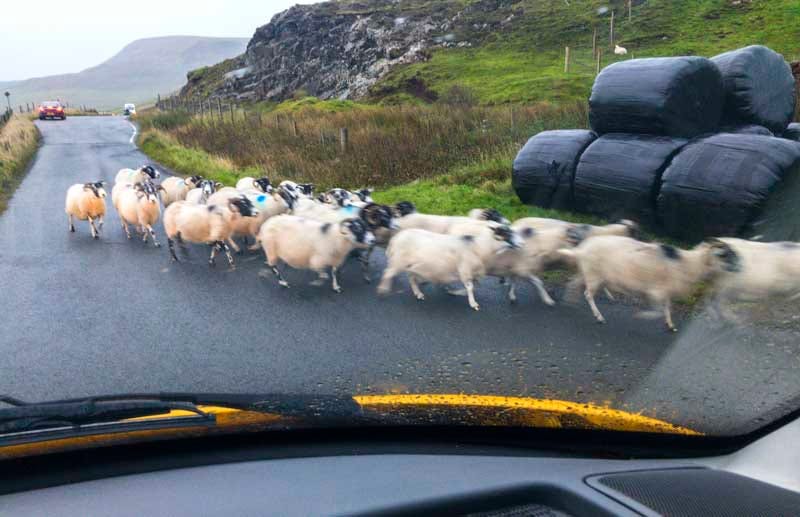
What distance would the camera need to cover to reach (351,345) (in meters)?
5.91

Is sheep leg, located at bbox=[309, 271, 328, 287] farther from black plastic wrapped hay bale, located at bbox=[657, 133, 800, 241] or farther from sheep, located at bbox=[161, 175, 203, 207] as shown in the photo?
sheep, located at bbox=[161, 175, 203, 207]

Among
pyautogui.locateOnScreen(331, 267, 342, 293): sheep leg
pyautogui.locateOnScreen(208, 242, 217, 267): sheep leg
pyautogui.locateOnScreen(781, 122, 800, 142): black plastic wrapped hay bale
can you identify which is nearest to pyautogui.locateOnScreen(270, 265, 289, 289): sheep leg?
pyautogui.locateOnScreen(331, 267, 342, 293): sheep leg

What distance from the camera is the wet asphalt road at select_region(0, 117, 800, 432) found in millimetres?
4406

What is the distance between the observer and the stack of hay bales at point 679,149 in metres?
7.95

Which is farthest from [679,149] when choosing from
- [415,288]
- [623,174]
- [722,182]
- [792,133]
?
[415,288]

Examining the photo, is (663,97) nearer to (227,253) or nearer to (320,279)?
(320,279)

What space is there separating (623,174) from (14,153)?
919 inches

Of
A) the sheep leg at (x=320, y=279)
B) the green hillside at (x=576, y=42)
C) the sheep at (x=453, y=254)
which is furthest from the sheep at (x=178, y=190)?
the green hillside at (x=576, y=42)

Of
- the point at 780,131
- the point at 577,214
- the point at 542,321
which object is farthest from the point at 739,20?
the point at 542,321

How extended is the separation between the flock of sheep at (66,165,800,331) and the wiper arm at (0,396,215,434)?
184 inches

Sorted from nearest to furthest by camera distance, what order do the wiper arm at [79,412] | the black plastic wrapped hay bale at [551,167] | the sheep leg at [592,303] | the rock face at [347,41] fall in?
1. the wiper arm at [79,412]
2. the sheep leg at [592,303]
3. the black plastic wrapped hay bale at [551,167]
4. the rock face at [347,41]

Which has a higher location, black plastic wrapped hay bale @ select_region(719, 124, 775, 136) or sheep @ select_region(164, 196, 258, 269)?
black plastic wrapped hay bale @ select_region(719, 124, 775, 136)

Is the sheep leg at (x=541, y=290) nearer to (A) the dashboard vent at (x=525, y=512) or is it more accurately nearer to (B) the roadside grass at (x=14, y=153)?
(A) the dashboard vent at (x=525, y=512)

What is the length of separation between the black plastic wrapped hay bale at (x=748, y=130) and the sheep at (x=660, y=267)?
4469 mm
